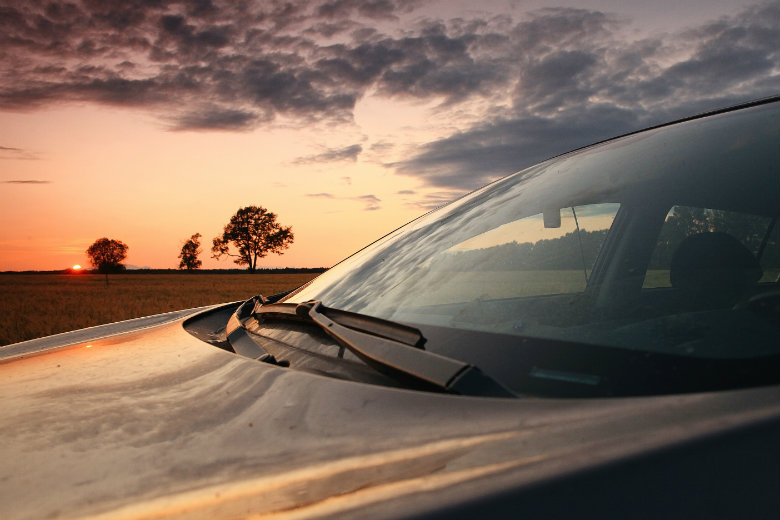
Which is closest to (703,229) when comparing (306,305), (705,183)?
(705,183)

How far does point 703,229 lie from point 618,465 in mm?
912

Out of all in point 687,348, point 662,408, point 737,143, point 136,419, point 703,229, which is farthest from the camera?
point 703,229

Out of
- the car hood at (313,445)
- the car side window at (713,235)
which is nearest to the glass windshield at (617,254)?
the car side window at (713,235)

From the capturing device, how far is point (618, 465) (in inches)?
27.0

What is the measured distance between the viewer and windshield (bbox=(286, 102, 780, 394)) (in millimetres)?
1056

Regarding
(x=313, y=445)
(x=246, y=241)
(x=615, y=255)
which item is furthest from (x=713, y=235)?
(x=246, y=241)

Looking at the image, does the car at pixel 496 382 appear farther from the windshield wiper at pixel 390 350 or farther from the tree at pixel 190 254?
the tree at pixel 190 254

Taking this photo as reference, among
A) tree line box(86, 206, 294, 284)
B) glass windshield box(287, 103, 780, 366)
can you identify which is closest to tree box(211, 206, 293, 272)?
tree line box(86, 206, 294, 284)

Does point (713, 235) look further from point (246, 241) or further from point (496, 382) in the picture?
point (246, 241)

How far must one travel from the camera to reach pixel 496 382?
953 mm

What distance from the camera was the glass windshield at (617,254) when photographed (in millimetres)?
1057

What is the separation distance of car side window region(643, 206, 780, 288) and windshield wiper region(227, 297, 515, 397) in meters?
0.48

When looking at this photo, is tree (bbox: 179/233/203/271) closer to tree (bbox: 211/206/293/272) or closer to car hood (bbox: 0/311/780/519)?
tree (bbox: 211/206/293/272)

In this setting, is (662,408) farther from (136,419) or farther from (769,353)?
(136,419)
